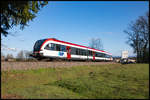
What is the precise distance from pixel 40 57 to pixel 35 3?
27.0 ft

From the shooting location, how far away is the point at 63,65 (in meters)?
16.7

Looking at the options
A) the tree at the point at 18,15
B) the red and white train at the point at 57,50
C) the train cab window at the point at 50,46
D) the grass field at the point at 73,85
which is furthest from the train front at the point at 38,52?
the tree at the point at 18,15

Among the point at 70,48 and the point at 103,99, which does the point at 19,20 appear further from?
the point at 70,48

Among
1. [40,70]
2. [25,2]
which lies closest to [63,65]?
[40,70]

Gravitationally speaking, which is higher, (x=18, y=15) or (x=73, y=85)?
(x=18, y=15)

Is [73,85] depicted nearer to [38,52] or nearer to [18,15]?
[18,15]

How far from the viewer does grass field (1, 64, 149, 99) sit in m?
5.86

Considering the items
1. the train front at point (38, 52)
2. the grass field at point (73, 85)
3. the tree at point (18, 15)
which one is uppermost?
the tree at point (18, 15)

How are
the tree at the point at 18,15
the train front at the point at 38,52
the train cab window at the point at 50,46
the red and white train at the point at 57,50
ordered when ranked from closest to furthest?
the tree at the point at 18,15 → the train front at the point at 38,52 → the red and white train at the point at 57,50 → the train cab window at the point at 50,46

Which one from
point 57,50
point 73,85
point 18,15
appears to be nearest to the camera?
point 73,85

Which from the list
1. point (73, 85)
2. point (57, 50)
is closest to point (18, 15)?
point (73, 85)

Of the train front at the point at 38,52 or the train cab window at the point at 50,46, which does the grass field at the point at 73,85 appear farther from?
the train cab window at the point at 50,46

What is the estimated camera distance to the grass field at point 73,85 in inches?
231

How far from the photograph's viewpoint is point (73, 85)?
25.8 ft
